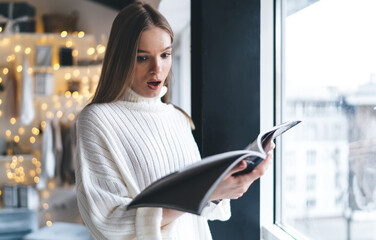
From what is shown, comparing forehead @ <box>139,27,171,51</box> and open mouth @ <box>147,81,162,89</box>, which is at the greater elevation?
forehead @ <box>139,27,171,51</box>

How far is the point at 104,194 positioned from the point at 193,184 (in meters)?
0.30

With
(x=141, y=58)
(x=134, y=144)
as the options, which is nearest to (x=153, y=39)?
(x=141, y=58)

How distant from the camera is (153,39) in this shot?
3.43ft

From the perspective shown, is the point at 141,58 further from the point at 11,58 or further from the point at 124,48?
the point at 11,58

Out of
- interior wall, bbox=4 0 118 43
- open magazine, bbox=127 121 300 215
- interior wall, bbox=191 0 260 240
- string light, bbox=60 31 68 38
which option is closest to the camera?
open magazine, bbox=127 121 300 215

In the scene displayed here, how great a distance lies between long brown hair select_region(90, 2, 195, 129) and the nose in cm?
5

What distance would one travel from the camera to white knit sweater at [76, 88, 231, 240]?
3.02 ft

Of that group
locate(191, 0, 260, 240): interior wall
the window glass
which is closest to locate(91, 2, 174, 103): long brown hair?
locate(191, 0, 260, 240): interior wall

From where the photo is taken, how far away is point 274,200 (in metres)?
1.56

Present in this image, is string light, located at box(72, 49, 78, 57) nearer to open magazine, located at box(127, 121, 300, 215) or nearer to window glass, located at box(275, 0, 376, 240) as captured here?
window glass, located at box(275, 0, 376, 240)

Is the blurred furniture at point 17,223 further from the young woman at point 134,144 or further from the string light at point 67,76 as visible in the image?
the young woman at point 134,144

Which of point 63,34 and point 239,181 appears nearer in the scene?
point 239,181

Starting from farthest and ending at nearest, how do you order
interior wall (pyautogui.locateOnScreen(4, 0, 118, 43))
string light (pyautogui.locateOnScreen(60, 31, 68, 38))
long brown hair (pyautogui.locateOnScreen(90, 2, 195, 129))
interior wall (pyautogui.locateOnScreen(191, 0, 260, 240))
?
interior wall (pyautogui.locateOnScreen(4, 0, 118, 43)) → string light (pyautogui.locateOnScreen(60, 31, 68, 38)) → interior wall (pyautogui.locateOnScreen(191, 0, 260, 240)) → long brown hair (pyautogui.locateOnScreen(90, 2, 195, 129))

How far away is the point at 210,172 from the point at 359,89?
57 cm
